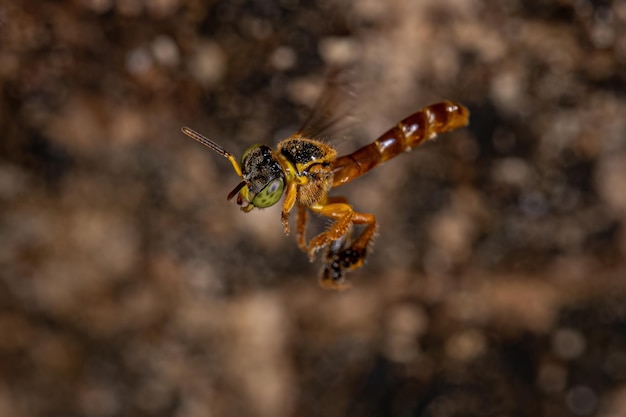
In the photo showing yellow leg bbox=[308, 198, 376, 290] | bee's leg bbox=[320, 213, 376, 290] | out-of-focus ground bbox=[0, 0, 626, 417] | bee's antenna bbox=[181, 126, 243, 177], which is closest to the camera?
bee's antenna bbox=[181, 126, 243, 177]

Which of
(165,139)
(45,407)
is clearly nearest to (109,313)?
(45,407)

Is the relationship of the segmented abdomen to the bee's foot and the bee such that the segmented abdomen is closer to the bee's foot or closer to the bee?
the bee

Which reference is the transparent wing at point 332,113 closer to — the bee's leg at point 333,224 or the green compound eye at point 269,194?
the bee's leg at point 333,224

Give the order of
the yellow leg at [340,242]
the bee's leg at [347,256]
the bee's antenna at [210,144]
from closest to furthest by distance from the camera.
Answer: the bee's antenna at [210,144] < the yellow leg at [340,242] < the bee's leg at [347,256]

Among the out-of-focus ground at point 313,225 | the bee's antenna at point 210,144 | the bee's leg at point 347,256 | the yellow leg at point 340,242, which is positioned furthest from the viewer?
the out-of-focus ground at point 313,225

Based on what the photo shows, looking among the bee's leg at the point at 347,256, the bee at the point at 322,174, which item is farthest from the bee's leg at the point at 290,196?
the bee's leg at the point at 347,256

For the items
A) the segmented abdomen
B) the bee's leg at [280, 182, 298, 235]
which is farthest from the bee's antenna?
the segmented abdomen

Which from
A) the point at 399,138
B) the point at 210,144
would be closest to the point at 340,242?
the point at 399,138

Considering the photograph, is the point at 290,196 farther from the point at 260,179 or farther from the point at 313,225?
the point at 313,225
